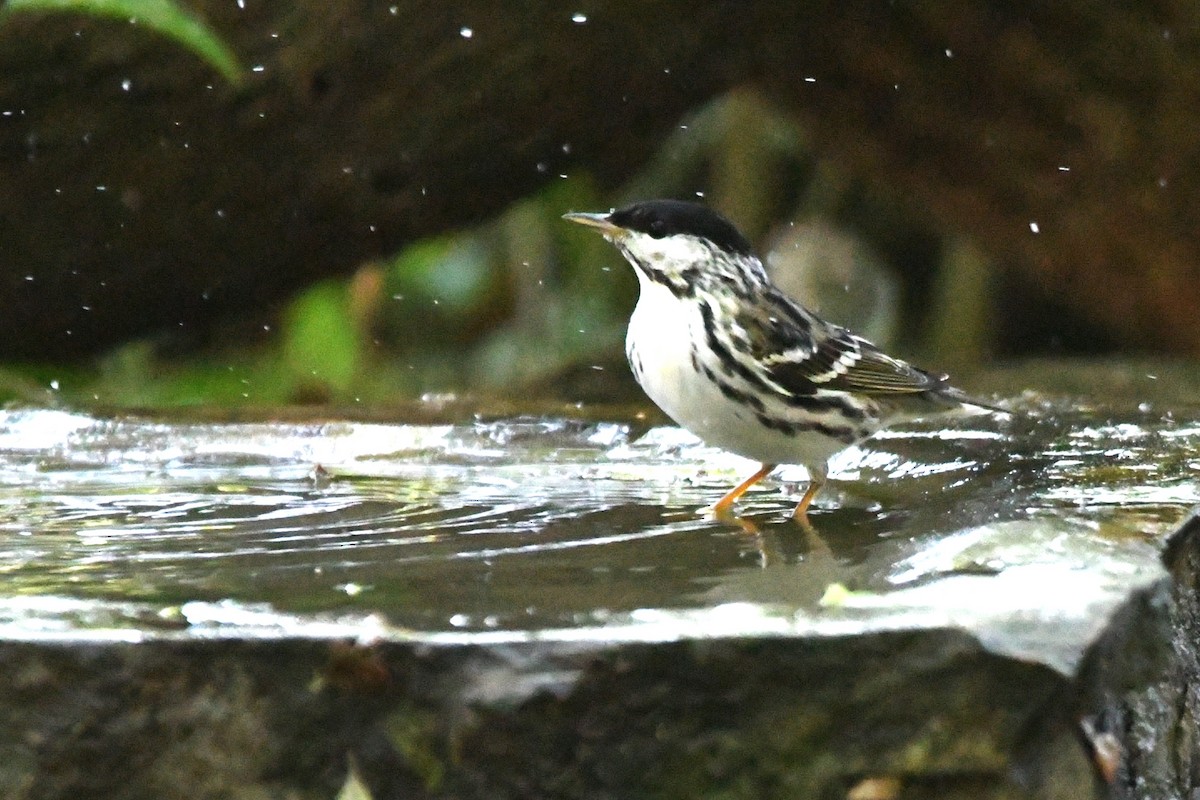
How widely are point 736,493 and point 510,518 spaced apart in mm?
633

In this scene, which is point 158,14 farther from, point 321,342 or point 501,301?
point 501,301

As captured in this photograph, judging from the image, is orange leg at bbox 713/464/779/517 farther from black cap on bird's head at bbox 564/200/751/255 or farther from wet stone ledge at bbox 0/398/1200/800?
wet stone ledge at bbox 0/398/1200/800

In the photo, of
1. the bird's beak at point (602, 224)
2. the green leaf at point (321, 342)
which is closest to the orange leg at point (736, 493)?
the bird's beak at point (602, 224)

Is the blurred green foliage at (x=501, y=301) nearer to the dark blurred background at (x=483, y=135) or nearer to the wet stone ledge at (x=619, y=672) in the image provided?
the dark blurred background at (x=483, y=135)

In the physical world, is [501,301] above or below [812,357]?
above

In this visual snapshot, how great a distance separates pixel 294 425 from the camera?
4.52 metres

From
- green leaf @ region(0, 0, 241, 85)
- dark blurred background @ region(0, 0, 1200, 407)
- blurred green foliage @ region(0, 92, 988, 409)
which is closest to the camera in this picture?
green leaf @ region(0, 0, 241, 85)

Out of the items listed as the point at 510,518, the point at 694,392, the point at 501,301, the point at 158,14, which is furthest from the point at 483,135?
the point at 501,301

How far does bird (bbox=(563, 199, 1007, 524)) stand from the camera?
3.73m

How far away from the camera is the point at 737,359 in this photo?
377 centimetres

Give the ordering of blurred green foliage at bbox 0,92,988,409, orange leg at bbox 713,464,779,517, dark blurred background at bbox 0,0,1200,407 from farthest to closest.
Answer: blurred green foliage at bbox 0,92,988,409, dark blurred background at bbox 0,0,1200,407, orange leg at bbox 713,464,779,517

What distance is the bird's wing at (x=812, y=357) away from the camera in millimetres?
3820

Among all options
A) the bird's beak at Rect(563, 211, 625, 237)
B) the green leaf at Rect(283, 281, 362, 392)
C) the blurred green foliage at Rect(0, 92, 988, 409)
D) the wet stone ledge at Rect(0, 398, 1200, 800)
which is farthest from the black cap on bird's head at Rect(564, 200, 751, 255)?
the green leaf at Rect(283, 281, 362, 392)

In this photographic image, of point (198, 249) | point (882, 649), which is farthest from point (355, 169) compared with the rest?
point (882, 649)
